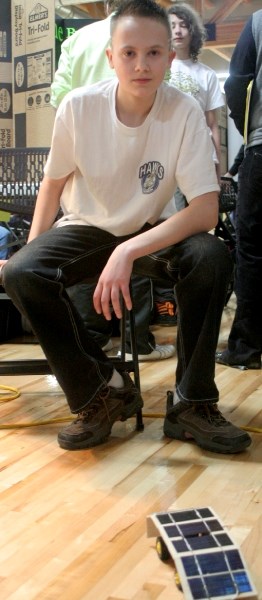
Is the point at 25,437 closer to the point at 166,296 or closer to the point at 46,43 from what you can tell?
the point at 166,296

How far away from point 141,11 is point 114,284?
617mm

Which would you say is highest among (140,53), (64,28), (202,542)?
(64,28)

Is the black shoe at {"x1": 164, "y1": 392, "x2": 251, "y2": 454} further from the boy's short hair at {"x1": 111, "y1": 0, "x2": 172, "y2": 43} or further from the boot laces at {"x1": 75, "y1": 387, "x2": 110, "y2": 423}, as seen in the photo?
the boy's short hair at {"x1": 111, "y1": 0, "x2": 172, "y2": 43}

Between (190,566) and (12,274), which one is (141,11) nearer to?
(12,274)

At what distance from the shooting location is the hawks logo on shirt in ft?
5.40

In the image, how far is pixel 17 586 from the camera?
101 centimetres

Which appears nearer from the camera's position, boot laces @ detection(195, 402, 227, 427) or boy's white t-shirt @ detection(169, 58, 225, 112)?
boot laces @ detection(195, 402, 227, 427)

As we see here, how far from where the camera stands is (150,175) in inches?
65.1

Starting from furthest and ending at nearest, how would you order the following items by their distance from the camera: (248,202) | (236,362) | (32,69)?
(32,69) → (236,362) → (248,202)

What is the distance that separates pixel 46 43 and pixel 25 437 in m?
2.49

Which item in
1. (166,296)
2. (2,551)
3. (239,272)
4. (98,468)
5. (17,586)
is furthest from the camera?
(166,296)

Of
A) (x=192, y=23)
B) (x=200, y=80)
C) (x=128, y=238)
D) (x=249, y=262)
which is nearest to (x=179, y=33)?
(x=192, y=23)

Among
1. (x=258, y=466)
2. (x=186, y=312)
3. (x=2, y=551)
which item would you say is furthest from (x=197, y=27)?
(x=2, y=551)

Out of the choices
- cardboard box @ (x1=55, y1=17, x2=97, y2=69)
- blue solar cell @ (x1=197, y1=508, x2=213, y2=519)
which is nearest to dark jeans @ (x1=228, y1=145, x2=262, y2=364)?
blue solar cell @ (x1=197, y1=508, x2=213, y2=519)
